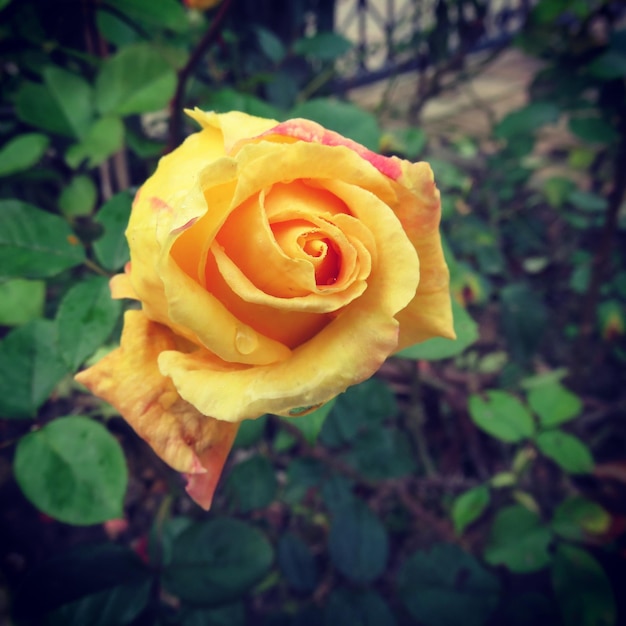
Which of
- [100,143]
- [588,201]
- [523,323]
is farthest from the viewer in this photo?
[588,201]

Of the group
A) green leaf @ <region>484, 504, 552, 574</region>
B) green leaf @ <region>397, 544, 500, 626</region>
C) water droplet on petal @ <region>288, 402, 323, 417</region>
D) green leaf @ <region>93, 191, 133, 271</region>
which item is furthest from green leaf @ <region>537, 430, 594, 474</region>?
green leaf @ <region>93, 191, 133, 271</region>

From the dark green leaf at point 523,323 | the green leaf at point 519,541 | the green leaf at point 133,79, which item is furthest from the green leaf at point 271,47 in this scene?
the green leaf at point 519,541

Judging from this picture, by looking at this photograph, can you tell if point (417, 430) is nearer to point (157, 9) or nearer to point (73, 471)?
point (73, 471)

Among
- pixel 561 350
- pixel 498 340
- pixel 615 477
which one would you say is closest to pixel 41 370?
pixel 615 477

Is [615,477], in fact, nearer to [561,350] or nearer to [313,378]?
[561,350]

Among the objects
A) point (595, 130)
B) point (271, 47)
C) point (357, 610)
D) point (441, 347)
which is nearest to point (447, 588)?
point (357, 610)

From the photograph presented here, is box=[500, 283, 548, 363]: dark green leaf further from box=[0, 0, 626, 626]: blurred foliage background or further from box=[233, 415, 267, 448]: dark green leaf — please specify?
box=[233, 415, 267, 448]: dark green leaf

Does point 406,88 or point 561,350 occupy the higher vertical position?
point 406,88
